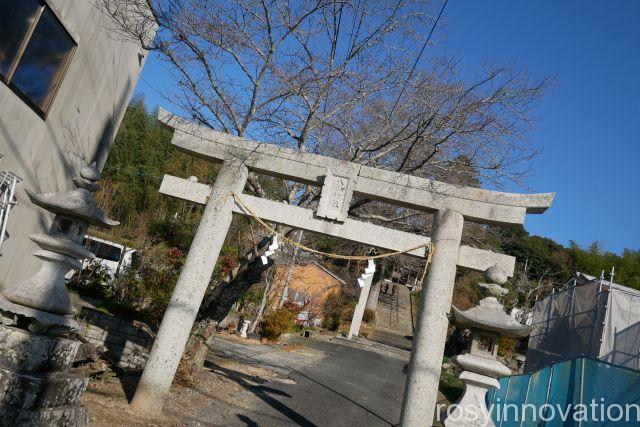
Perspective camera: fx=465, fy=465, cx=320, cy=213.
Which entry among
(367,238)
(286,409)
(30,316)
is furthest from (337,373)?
(30,316)

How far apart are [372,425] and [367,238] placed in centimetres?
447

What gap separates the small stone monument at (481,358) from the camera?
4922 mm

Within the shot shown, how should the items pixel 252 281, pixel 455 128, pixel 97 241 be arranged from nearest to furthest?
1. pixel 455 128
2. pixel 252 281
3. pixel 97 241

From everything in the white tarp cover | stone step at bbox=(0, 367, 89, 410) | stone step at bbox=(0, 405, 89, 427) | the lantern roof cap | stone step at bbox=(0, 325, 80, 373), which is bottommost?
stone step at bbox=(0, 405, 89, 427)

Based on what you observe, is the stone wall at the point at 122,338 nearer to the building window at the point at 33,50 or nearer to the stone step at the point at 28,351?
the building window at the point at 33,50

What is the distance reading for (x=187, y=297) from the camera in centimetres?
682

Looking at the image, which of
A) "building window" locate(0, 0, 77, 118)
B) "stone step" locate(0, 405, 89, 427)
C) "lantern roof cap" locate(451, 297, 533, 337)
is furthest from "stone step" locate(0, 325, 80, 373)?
"lantern roof cap" locate(451, 297, 533, 337)

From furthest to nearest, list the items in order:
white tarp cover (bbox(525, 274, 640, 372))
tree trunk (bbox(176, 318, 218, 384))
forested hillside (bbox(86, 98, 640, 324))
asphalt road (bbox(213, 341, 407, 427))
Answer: forested hillside (bbox(86, 98, 640, 324)), white tarp cover (bbox(525, 274, 640, 372)), tree trunk (bbox(176, 318, 218, 384)), asphalt road (bbox(213, 341, 407, 427))

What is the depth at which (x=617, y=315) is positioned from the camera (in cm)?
1077

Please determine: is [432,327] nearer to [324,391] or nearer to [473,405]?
[473,405]

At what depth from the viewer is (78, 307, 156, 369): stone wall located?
9016 millimetres

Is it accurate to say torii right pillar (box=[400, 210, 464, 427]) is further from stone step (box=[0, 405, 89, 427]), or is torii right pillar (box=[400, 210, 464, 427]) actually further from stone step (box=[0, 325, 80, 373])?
stone step (box=[0, 325, 80, 373])

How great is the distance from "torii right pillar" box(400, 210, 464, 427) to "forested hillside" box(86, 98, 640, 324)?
10.7 ft

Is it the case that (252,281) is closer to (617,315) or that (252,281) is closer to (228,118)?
(228,118)
